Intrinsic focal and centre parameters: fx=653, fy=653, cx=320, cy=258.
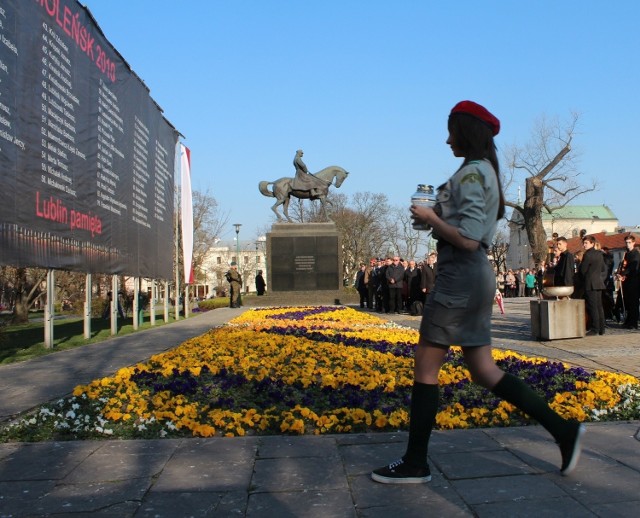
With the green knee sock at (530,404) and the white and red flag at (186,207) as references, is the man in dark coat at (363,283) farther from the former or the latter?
the green knee sock at (530,404)

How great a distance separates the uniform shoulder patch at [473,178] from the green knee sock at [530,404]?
Result: 102 cm

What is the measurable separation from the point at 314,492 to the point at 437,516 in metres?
0.65

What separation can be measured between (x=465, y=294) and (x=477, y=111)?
3.08 ft

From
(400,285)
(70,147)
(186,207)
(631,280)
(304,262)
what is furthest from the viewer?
(304,262)

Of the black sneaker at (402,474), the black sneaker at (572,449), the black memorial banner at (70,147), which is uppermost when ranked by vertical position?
the black memorial banner at (70,147)

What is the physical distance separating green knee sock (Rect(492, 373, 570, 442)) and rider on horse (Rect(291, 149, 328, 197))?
2597cm

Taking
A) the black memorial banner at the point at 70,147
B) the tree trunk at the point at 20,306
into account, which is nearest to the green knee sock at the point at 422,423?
the black memorial banner at the point at 70,147

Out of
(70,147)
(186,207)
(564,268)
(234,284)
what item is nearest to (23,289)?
(234,284)

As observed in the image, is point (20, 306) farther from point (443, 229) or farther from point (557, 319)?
point (443, 229)

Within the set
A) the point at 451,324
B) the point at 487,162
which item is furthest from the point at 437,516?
the point at 487,162

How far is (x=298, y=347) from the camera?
9078 mm

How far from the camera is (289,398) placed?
18.0 feet

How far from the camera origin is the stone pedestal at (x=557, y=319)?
1122 centimetres

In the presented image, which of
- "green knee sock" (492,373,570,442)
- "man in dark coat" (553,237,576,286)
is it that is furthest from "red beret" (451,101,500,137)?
"man in dark coat" (553,237,576,286)
